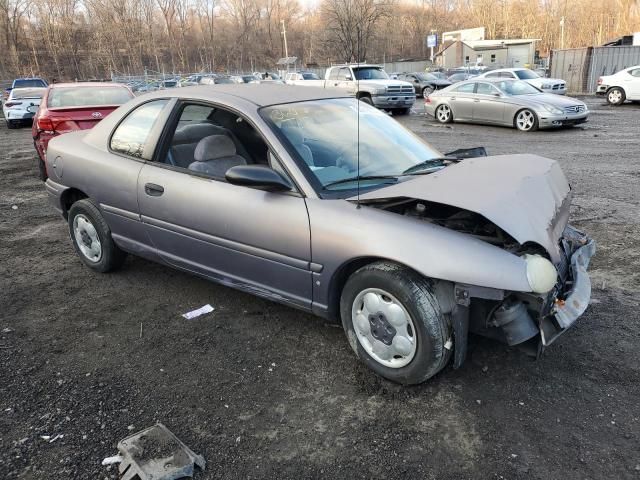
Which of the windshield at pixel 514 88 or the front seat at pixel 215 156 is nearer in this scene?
the front seat at pixel 215 156

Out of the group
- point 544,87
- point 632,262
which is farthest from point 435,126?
point 632,262

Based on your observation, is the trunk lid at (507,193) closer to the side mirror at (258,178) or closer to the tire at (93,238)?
the side mirror at (258,178)

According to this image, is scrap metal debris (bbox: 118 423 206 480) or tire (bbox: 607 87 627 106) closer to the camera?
scrap metal debris (bbox: 118 423 206 480)

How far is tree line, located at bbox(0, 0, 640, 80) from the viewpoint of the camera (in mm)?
55250

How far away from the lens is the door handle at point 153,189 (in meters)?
3.84

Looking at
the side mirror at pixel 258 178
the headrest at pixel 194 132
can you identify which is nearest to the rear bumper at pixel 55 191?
the headrest at pixel 194 132

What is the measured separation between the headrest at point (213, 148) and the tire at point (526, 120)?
39.0ft

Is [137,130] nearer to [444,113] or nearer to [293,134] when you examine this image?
[293,134]

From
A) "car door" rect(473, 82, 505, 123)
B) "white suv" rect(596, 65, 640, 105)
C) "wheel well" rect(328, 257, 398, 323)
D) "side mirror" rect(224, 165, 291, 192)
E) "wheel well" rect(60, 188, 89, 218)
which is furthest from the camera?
"white suv" rect(596, 65, 640, 105)

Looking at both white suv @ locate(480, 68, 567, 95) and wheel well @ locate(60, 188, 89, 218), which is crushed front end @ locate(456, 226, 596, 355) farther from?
white suv @ locate(480, 68, 567, 95)

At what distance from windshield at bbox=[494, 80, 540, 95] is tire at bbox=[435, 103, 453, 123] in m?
1.83

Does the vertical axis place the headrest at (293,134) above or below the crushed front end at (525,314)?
above

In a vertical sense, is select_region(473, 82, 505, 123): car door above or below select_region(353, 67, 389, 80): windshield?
below

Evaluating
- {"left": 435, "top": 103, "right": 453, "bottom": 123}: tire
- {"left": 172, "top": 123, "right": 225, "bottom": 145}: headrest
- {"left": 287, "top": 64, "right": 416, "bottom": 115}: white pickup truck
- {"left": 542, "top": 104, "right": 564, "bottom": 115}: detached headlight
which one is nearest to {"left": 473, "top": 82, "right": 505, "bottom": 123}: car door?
{"left": 435, "top": 103, "right": 453, "bottom": 123}: tire
